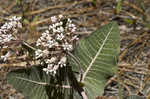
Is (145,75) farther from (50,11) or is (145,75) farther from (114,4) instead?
(50,11)

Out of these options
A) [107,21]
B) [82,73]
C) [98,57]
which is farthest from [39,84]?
[107,21]

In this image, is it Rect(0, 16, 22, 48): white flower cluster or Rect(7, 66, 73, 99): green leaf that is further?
Rect(7, 66, 73, 99): green leaf

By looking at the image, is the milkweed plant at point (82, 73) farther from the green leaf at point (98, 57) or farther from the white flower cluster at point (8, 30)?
the white flower cluster at point (8, 30)

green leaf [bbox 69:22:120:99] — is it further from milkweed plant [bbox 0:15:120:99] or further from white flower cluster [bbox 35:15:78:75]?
white flower cluster [bbox 35:15:78:75]

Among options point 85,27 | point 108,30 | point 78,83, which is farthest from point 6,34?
point 85,27

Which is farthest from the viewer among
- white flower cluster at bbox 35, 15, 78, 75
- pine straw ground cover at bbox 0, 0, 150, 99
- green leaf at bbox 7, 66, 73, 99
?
pine straw ground cover at bbox 0, 0, 150, 99

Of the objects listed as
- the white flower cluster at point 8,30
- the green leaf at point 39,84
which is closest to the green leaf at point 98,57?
A: the green leaf at point 39,84

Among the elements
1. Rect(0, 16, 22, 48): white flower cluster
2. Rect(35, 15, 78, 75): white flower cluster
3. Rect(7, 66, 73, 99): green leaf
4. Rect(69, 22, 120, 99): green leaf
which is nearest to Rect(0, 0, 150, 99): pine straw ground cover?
Rect(69, 22, 120, 99): green leaf

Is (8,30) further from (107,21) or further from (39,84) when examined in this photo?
(107,21)
